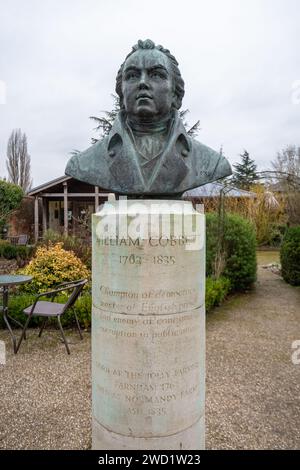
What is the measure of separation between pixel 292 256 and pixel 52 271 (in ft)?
21.0

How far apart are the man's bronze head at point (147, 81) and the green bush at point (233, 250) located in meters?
6.30

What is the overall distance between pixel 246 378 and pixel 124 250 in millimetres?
2847

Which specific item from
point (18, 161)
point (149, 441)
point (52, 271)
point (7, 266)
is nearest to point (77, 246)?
point (52, 271)

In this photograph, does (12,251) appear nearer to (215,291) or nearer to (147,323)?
(215,291)

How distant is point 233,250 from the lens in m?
8.64

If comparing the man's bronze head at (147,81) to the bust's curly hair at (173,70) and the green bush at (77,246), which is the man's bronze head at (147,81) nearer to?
the bust's curly hair at (173,70)

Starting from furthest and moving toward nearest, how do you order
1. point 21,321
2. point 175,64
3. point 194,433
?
point 21,321 → point 175,64 → point 194,433

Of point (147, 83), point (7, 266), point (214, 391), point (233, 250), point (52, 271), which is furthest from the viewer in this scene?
point (7, 266)

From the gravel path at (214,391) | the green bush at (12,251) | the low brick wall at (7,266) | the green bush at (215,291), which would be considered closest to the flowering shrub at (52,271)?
the gravel path at (214,391)

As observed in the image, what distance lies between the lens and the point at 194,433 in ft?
7.92

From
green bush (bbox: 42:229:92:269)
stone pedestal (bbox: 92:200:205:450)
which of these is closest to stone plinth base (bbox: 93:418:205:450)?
stone pedestal (bbox: 92:200:205:450)

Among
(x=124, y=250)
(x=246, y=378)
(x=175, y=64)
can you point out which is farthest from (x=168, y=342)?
(x=246, y=378)

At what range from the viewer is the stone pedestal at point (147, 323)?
7.27 ft
